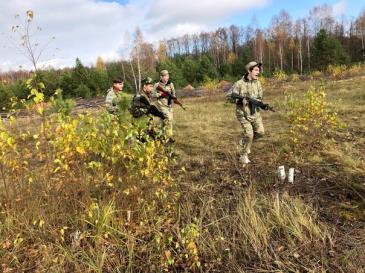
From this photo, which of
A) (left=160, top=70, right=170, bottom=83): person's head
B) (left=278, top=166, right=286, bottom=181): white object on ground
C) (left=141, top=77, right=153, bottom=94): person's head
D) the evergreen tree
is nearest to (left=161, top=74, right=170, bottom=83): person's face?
(left=160, top=70, right=170, bottom=83): person's head

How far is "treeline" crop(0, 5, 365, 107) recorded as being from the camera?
34.4m

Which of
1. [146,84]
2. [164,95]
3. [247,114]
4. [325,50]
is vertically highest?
[325,50]

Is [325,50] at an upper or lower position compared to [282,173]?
upper

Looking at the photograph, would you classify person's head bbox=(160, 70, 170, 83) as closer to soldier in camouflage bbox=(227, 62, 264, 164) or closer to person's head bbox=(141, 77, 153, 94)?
person's head bbox=(141, 77, 153, 94)

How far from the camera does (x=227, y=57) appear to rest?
206 ft

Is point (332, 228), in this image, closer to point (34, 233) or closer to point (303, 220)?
point (303, 220)

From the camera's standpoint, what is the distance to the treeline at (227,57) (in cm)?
3438

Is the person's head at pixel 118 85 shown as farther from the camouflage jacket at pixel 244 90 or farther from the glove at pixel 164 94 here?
the camouflage jacket at pixel 244 90

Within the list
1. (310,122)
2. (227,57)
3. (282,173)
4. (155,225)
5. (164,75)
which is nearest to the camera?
(155,225)

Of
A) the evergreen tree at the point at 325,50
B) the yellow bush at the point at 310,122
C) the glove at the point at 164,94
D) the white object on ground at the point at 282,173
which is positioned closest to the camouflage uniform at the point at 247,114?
the yellow bush at the point at 310,122

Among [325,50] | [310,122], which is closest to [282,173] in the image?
[310,122]

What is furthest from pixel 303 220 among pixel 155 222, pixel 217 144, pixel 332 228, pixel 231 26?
pixel 231 26

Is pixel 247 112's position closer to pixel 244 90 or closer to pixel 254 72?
pixel 244 90

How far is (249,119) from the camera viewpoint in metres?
5.93
